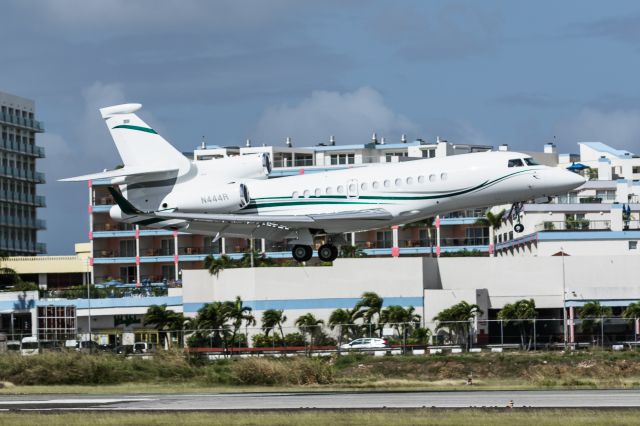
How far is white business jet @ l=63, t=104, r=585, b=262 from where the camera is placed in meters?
55.2

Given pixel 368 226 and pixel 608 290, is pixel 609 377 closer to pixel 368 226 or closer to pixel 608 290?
pixel 368 226

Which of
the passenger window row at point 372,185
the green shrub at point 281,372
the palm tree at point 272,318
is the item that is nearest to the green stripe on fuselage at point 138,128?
the passenger window row at point 372,185

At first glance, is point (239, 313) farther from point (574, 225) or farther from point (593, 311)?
point (574, 225)

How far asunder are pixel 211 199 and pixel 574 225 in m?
68.0

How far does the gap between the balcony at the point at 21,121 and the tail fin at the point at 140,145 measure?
107259 mm

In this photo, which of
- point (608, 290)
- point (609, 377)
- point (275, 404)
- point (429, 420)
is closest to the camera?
point (429, 420)

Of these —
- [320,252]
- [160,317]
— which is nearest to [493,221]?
[160,317]

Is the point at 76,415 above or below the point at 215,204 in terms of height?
below

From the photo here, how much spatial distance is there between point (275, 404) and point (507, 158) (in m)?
16.5

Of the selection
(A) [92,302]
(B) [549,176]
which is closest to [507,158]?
(B) [549,176]

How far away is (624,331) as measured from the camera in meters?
90.6

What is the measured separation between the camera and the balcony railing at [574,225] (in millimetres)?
117625

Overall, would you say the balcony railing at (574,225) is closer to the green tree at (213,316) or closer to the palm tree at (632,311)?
the palm tree at (632,311)

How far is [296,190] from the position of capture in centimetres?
5834
